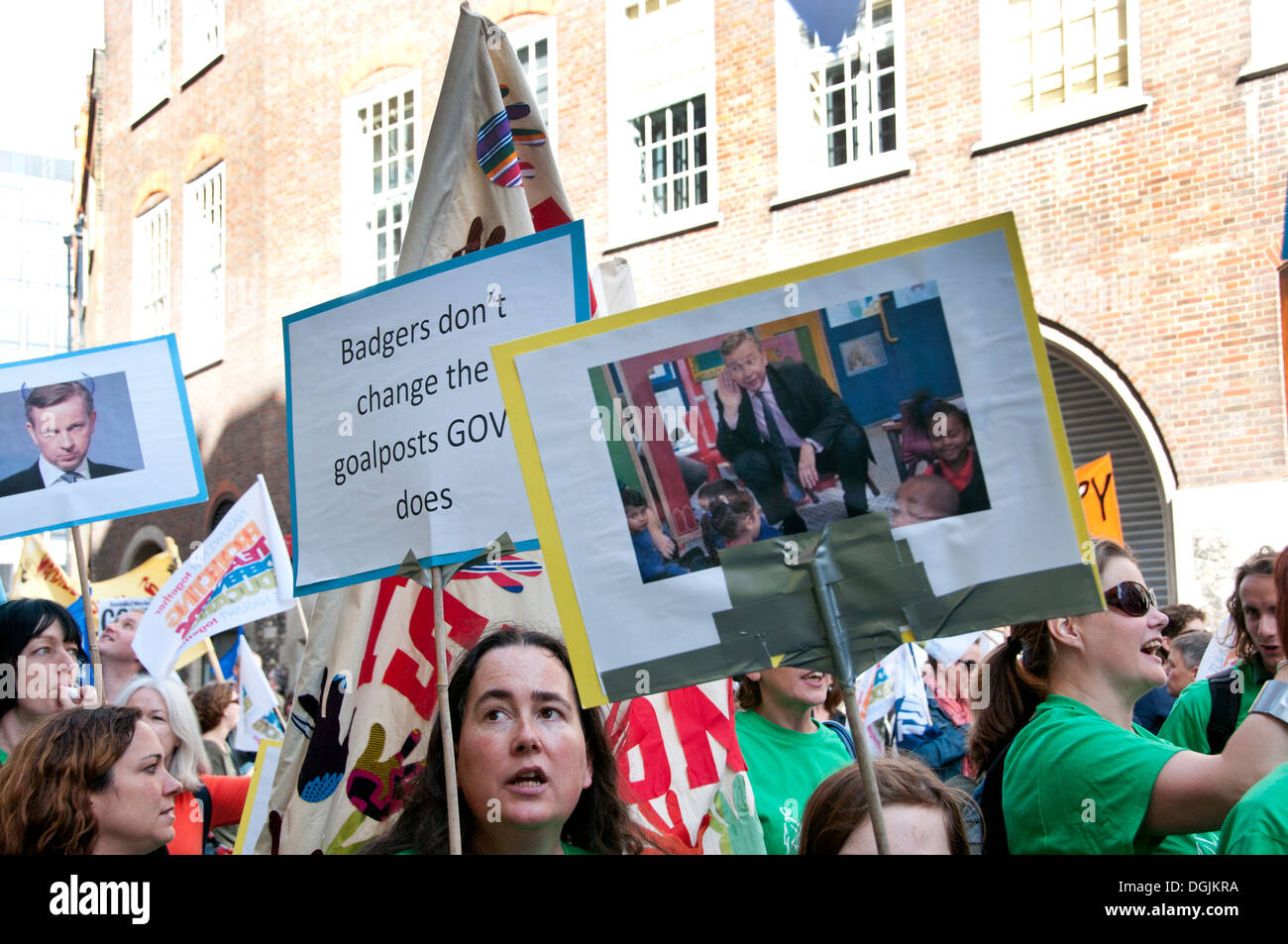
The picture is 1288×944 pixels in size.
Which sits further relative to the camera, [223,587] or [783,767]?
[223,587]

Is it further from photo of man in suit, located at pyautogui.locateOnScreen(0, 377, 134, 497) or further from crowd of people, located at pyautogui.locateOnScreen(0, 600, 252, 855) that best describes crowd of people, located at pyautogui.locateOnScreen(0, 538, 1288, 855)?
photo of man in suit, located at pyautogui.locateOnScreen(0, 377, 134, 497)

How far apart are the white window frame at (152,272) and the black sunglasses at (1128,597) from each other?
1655 cm

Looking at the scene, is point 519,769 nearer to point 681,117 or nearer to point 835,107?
point 835,107

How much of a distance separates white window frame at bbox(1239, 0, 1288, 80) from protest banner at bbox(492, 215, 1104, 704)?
751cm

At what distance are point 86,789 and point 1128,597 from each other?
6.97ft

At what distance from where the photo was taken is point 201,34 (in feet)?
54.3

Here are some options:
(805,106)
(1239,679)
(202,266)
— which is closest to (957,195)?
(805,106)

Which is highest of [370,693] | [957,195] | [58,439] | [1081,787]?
[957,195]

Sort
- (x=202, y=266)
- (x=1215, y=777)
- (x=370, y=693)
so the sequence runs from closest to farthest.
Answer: (x=1215, y=777) → (x=370, y=693) → (x=202, y=266)

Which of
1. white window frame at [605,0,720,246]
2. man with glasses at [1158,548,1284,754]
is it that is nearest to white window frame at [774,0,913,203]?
white window frame at [605,0,720,246]

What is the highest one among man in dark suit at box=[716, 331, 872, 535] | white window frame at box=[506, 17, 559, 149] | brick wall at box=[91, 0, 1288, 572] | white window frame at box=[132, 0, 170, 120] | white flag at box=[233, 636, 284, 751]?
white window frame at box=[132, 0, 170, 120]

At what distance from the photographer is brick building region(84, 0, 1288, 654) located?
8297mm

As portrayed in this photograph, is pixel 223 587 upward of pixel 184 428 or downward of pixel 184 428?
downward

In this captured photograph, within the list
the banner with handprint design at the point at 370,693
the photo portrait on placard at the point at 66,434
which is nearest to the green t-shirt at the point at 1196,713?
the banner with handprint design at the point at 370,693
